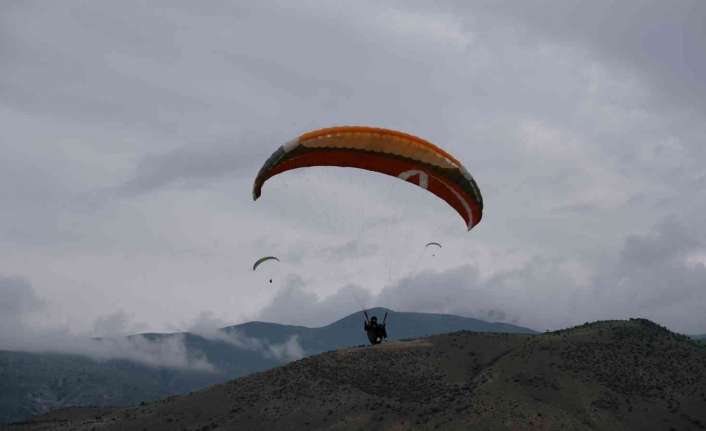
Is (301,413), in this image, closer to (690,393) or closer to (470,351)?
(470,351)

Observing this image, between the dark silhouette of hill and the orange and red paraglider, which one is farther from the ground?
the orange and red paraglider

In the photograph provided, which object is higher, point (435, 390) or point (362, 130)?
point (362, 130)

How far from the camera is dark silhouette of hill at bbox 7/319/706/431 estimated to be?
6209cm

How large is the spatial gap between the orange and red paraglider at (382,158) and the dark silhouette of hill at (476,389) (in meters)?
33.2

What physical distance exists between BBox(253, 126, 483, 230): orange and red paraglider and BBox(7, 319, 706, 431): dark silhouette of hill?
1306 inches

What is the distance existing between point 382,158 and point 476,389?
42.9 metres

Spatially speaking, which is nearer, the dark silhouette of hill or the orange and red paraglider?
the orange and red paraglider

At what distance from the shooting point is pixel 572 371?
7112 centimetres

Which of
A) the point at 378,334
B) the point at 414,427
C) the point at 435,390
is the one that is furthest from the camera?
the point at 435,390

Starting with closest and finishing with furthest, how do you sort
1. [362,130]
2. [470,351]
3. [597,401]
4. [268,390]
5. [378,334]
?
[362,130] → [378,334] → [597,401] → [268,390] → [470,351]

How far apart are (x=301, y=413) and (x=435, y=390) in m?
14.5

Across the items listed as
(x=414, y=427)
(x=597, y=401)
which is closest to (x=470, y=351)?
(x=597, y=401)

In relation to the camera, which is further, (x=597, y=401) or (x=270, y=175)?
(x=597, y=401)

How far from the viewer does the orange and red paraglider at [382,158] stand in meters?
29.7
